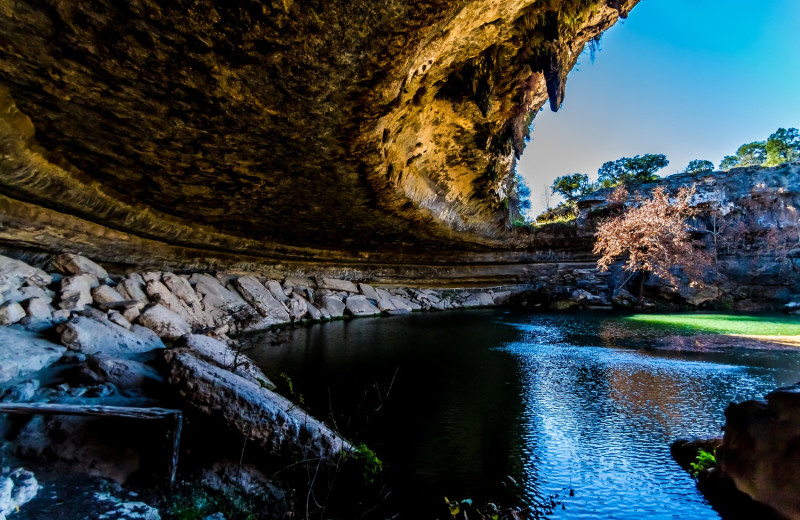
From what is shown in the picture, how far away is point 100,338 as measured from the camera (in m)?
4.94

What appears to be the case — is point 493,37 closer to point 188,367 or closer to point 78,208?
point 188,367

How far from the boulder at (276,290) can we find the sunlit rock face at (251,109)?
2.11 metres

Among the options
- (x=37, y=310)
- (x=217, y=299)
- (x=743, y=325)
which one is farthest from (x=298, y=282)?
(x=743, y=325)

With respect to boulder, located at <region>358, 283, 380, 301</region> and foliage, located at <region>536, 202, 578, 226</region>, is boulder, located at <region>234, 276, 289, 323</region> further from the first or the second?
foliage, located at <region>536, 202, 578, 226</region>

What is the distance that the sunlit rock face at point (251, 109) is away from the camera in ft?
13.8

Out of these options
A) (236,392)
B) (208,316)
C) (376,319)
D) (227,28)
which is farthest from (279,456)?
(376,319)

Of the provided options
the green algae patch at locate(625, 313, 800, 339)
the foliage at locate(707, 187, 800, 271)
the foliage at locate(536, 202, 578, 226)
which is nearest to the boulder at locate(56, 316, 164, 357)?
the green algae patch at locate(625, 313, 800, 339)

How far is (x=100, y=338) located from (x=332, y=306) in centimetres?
998

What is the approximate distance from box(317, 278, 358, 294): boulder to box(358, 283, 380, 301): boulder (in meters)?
0.36

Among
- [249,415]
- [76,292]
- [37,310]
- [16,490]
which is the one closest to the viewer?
[16,490]

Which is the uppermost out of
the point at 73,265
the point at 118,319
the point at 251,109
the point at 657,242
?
the point at 251,109

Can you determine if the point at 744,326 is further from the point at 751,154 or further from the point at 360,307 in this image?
the point at 751,154

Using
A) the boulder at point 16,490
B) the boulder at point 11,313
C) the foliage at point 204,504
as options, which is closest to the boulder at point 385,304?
the boulder at point 11,313

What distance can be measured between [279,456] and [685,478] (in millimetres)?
3501
